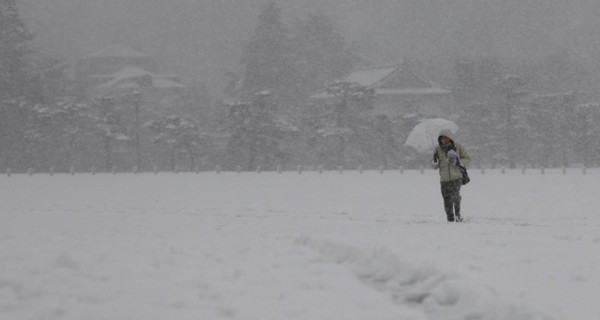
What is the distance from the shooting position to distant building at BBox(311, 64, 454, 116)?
60438mm

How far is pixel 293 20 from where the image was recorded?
429ft

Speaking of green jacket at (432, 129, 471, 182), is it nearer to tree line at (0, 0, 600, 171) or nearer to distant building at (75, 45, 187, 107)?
tree line at (0, 0, 600, 171)

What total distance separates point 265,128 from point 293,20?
3256 inches

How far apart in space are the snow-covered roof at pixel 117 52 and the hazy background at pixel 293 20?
26.6 meters

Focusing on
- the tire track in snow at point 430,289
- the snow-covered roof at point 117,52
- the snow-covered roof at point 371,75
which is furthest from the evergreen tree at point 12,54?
the tire track in snow at point 430,289

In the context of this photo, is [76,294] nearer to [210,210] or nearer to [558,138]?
[210,210]

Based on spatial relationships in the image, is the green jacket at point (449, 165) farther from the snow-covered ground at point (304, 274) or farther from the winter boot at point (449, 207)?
the snow-covered ground at point (304, 274)

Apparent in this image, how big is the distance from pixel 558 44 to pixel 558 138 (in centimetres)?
6919

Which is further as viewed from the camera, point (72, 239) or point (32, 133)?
point (32, 133)

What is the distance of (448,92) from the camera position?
60.0m

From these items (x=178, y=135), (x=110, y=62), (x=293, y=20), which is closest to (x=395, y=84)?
(x=178, y=135)

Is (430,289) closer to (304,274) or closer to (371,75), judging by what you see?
(304,274)

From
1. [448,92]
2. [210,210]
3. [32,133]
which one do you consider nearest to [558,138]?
[448,92]

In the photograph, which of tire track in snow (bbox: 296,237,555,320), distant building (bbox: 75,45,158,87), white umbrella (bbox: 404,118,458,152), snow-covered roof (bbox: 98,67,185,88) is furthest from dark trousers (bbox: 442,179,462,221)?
distant building (bbox: 75,45,158,87)
